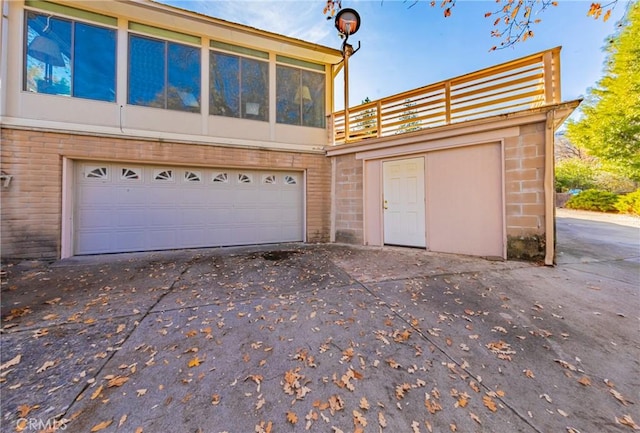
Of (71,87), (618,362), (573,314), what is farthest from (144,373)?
(71,87)

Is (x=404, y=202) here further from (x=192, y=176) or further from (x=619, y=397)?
(x=192, y=176)

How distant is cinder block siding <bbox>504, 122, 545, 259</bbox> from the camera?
14.7 ft

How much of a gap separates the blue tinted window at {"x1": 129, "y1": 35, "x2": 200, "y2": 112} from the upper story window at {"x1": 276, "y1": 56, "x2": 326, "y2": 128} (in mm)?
1993

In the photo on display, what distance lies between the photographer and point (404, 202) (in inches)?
234

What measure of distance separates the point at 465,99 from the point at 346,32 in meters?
3.31

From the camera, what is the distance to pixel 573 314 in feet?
8.80

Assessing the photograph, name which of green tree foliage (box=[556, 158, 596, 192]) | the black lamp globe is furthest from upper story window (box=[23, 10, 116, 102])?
green tree foliage (box=[556, 158, 596, 192])

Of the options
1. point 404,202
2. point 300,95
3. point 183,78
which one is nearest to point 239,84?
point 183,78

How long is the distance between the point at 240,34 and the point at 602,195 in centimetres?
1878

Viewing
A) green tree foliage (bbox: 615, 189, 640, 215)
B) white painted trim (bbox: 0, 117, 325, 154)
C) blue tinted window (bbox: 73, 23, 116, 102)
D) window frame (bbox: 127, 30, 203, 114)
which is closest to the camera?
white painted trim (bbox: 0, 117, 325, 154)

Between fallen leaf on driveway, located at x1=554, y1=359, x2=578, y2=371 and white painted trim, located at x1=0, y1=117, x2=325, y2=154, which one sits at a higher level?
white painted trim, located at x1=0, y1=117, x2=325, y2=154

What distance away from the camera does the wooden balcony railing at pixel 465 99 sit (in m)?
4.49

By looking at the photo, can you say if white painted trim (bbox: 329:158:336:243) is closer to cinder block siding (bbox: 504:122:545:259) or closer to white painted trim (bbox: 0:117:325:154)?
white painted trim (bbox: 0:117:325:154)

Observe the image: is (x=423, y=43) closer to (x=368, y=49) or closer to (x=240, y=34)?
(x=368, y=49)
